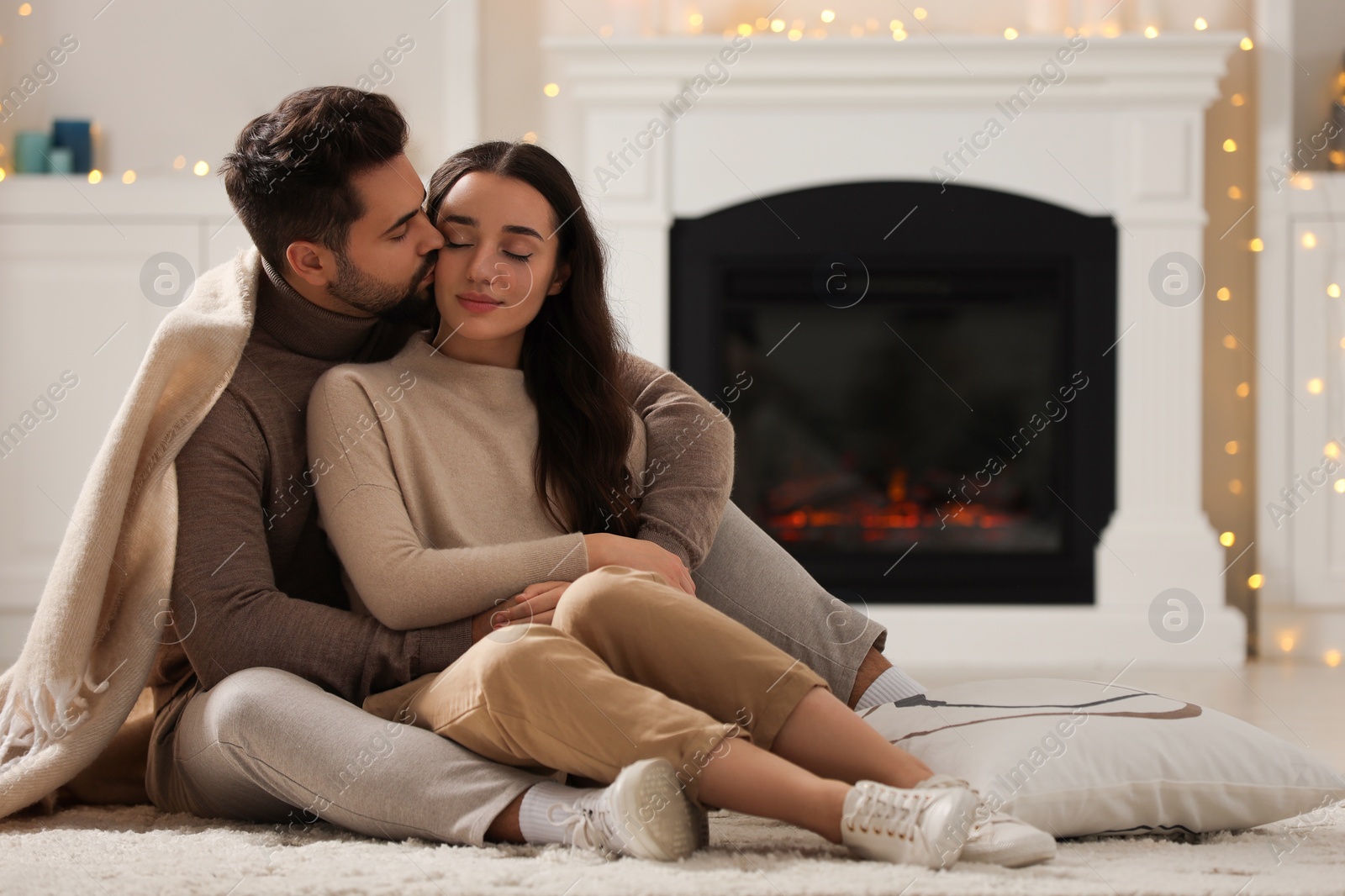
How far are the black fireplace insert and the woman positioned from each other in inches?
64.0

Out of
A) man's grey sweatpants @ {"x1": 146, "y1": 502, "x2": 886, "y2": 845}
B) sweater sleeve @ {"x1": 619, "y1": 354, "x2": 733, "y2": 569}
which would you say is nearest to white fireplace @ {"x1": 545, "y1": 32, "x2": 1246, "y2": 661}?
sweater sleeve @ {"x1": 619, "y1": 354, "x2": 733, "y2": 569}

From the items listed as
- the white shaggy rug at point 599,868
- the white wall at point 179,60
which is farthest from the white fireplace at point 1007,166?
the white shaggy rug at point 599,868

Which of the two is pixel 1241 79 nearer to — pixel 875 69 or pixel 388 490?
pixel 875 69

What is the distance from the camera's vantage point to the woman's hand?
1.36 meters

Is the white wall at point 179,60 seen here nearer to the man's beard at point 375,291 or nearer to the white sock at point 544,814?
the man's beard at point 375,291

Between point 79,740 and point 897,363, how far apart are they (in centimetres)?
237

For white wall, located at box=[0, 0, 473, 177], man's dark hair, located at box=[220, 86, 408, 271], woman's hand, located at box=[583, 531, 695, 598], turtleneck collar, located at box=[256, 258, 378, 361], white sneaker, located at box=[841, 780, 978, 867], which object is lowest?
white sneaker, located at box=[841, 780, 978, 867]

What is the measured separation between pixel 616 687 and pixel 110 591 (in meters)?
0.63

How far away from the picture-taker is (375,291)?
1.48 meters

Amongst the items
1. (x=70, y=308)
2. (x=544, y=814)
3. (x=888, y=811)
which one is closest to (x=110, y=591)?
(x=544, y=814)

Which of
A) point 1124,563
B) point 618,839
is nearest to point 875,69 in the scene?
point 1124,563

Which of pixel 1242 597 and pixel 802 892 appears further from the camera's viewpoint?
pixel 1242 597

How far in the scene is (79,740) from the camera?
52.2 inches

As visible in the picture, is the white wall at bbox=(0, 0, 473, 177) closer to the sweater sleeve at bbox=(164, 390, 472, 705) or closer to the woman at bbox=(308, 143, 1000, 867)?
the woman at bbox=(308, 143, 1000, 867)
